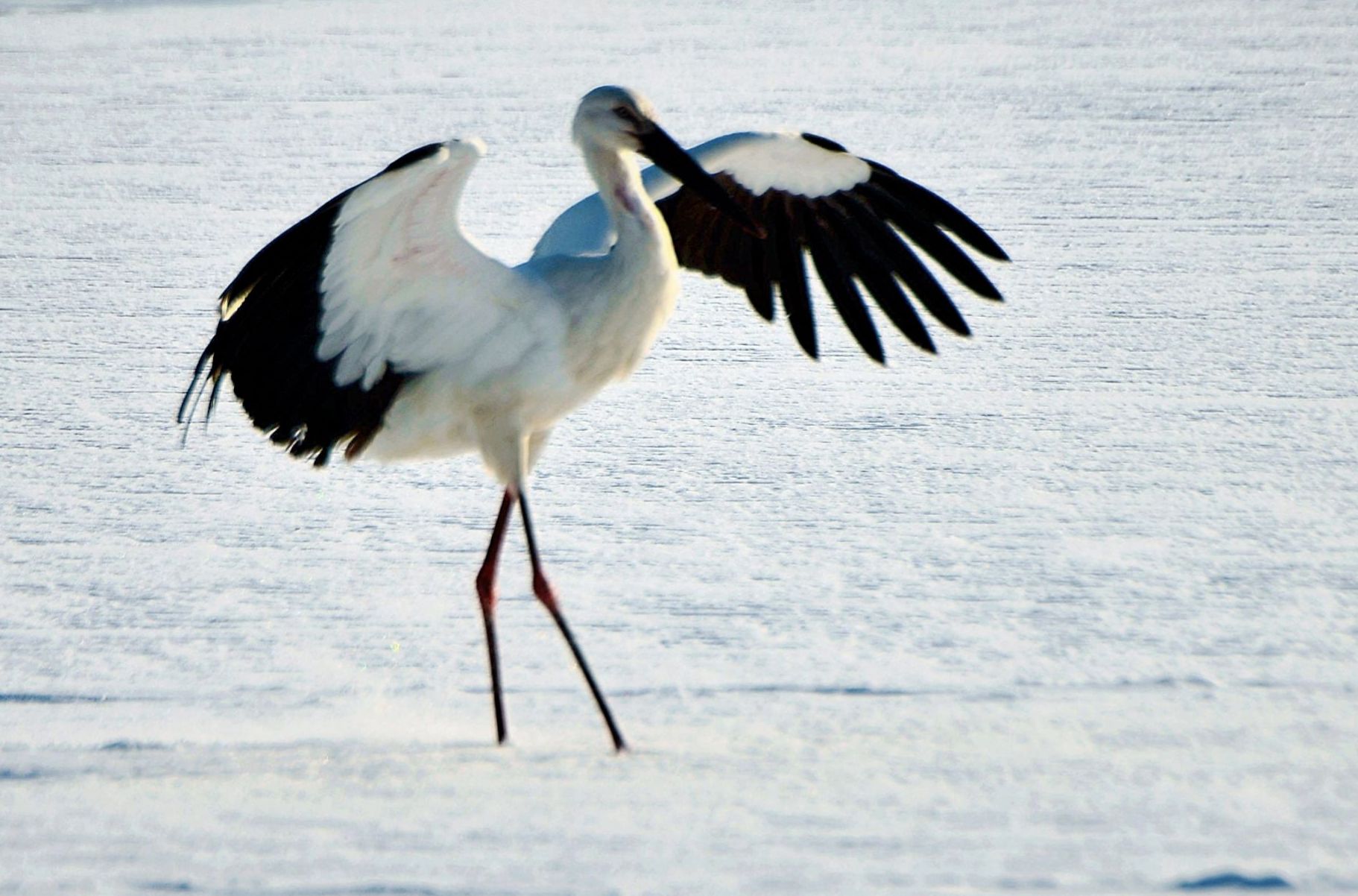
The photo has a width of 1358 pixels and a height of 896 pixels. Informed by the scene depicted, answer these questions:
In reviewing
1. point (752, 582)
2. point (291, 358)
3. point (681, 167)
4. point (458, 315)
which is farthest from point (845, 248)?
point (291, 358)

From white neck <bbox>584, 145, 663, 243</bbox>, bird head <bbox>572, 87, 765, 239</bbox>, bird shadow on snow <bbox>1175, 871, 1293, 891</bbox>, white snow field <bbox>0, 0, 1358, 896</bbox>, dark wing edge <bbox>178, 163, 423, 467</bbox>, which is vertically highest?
bird head <bbox>572, 87, 765, 239</bbox>

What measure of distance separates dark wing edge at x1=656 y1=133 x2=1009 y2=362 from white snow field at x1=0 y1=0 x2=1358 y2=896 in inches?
21.5

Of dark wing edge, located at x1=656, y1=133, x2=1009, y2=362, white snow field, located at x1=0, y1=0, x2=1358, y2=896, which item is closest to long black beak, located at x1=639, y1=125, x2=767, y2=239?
dark wing edge, located at x1=656, y1=133, x2=1009, y2=362

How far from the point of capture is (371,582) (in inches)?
177

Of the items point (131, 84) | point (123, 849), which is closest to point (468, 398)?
point (123, 849)

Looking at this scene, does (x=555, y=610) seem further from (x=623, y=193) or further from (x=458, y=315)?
(x=623, y=193)

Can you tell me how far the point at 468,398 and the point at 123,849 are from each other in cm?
137

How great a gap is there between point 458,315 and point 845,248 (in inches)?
44.4

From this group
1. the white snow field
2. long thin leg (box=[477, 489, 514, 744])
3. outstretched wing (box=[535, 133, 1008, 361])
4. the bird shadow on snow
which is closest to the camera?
the bird shadow on snow

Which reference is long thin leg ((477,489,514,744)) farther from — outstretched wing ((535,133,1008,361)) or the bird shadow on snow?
the bird shadow on snow

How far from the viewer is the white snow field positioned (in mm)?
3021

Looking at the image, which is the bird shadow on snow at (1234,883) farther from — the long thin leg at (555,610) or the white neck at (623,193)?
the white neck at (623,193)

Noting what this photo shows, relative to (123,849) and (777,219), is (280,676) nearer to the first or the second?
(123,849)

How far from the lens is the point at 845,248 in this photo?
467 centimetres
